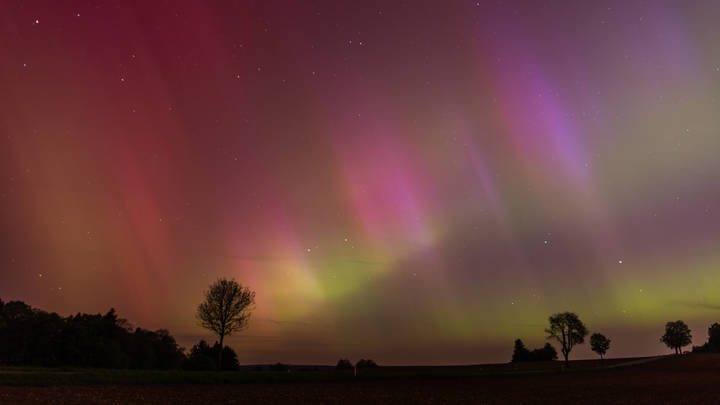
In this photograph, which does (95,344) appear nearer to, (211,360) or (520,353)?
(211,360)

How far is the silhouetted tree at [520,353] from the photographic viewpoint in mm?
147137

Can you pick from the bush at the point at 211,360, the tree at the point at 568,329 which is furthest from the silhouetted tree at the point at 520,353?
the bush at the point at 211,360

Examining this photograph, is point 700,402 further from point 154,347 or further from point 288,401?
point 154,347

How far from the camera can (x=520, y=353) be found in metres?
149

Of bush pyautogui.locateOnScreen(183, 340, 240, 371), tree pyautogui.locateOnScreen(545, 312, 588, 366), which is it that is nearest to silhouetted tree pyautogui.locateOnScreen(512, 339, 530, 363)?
tree pyautogui.locateOnScreen(545, 312, 588, 366)

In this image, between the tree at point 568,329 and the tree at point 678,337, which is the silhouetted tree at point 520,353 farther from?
the tree at point 678,337

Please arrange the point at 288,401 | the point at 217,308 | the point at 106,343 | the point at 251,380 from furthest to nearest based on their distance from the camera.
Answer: the point at 106,343, the point at 217,308, the point at 251,380, the point at 288,401

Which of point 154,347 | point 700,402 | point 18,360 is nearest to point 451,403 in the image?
point 700,402

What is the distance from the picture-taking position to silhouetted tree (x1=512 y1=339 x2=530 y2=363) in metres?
147

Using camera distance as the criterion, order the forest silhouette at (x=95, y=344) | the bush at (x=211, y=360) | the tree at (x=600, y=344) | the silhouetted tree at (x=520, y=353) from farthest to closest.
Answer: the tree at (x=600, y=344), the silhouetted tree at (x=520, y=353), the bush at (x=211, y=360), the forest silhouette at (x=95, y=344)

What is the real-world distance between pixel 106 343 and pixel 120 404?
74261 millimetres

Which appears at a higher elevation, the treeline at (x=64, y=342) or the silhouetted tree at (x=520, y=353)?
the treeline at (x=64, y=342)

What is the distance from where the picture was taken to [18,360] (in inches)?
3243

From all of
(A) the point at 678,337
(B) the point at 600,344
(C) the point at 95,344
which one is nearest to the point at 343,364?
(C) the point at 95,344
